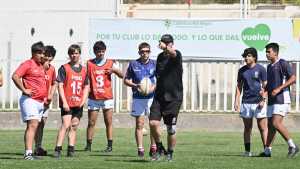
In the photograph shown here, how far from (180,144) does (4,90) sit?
8.08 m

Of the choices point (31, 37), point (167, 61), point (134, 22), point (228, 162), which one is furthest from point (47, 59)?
point (31, 37)

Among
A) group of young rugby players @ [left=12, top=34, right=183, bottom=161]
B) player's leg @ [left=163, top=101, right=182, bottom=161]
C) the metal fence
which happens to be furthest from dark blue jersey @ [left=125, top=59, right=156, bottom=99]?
the metal fence

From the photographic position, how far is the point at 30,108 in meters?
16.2

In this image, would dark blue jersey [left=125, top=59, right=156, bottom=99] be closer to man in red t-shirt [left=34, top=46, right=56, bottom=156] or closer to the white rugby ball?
the white rugby ball

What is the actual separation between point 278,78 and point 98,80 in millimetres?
3516

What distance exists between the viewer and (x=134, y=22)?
86.8ft

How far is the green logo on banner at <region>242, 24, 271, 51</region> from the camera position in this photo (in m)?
26.1

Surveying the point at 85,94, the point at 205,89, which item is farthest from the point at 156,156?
the point at 205,89

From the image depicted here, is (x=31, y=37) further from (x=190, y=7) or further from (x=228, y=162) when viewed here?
(x=228, y=162)

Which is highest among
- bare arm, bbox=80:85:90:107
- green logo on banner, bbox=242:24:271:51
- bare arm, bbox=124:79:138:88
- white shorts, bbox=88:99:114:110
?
green logo on banner, bbox=242:24:271:51

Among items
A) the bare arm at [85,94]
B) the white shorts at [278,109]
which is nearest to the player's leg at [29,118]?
the bare arm at [85,94]

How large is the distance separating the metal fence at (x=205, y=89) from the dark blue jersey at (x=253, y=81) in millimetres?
7734

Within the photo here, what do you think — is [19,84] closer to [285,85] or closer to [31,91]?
[31,91]

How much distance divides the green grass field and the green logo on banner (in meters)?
3.63
